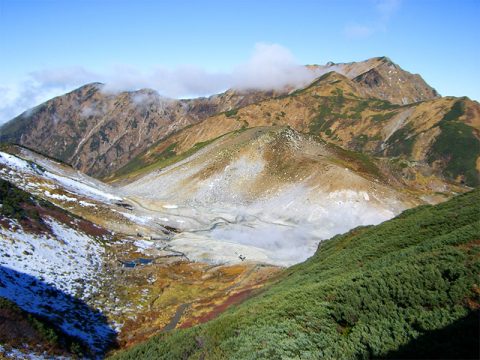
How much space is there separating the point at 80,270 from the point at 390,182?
8540cm

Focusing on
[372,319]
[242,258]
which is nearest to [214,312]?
[372,319]

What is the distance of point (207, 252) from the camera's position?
6788 cm

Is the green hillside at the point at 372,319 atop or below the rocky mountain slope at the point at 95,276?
atop

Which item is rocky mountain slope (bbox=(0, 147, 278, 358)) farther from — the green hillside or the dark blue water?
the green hillside

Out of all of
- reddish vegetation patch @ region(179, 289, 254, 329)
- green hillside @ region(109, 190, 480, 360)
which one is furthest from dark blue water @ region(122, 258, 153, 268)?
green hillside @ region(109, 190, 480, 360)

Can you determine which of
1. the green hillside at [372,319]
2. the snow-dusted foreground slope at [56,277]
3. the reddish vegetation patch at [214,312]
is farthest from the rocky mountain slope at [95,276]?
the green hillside at [372,319]

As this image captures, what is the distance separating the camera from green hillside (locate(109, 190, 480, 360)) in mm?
13820

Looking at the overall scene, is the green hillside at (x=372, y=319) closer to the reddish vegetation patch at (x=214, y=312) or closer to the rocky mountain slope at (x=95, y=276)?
the rocky mountain slope at (x=95, y=276)

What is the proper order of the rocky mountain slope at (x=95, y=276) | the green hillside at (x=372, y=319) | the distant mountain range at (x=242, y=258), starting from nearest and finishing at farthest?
the green hillside at (x=372, y=319) < the distant mountain range at (x=242, y=258) < the rocky mountain slope at (x=95, y=276)

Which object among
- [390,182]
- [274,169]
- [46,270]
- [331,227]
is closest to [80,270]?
[46,270]

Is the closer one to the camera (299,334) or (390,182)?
(299,334)

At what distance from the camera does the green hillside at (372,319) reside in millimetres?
13820

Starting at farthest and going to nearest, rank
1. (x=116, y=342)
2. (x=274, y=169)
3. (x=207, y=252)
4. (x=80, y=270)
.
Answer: (x=274, y=169) < (x=207, y=252) < (x=80, y=270) < (x=116, y=342)

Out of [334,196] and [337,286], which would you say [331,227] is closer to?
[334,196]
